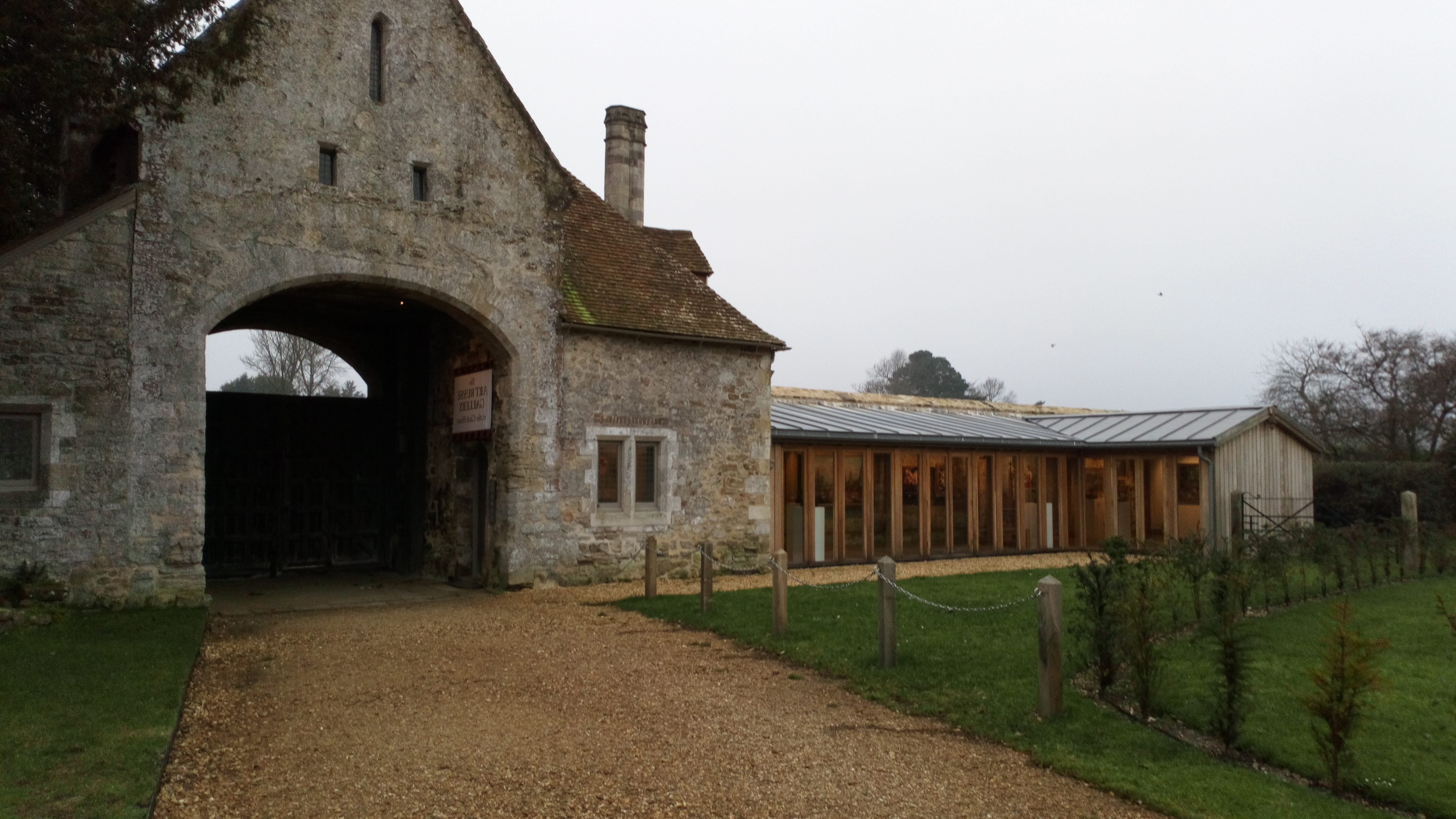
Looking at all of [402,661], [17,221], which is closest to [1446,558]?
[402,661]

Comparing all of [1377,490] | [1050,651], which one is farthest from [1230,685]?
[1377,490]

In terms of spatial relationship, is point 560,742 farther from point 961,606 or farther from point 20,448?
point 20,448

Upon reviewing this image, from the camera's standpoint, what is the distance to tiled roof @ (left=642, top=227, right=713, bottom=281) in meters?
20.7

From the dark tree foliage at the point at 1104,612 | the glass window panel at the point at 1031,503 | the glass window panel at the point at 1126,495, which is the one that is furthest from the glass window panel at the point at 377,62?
the glass window panel at the point at 1126,495

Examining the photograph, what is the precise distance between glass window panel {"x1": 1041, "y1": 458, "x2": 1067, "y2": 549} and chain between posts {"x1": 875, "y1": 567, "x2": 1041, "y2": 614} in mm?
8457

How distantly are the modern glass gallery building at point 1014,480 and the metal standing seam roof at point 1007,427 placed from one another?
0.05 meters

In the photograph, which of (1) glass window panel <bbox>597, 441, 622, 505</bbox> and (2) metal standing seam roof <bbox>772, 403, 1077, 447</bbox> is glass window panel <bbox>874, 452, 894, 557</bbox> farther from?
(1) glass window panel <bbox>597, 441, 622, 505</bbox>

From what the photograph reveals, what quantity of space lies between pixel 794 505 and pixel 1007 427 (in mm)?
7323

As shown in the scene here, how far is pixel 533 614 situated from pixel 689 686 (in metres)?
4.43

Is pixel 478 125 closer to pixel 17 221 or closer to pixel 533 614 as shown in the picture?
pixel 17 221

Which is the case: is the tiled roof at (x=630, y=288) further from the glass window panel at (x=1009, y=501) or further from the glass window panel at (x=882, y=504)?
the glass window panel at (x=1009, y=501)

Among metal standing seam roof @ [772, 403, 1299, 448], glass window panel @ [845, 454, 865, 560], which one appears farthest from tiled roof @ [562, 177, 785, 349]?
glass window panel @ [845, 454, 865, 560]

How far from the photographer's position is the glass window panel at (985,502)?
826 inches

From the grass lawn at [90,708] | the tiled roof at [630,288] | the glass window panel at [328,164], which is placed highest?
the glass window panel at [328,164]
